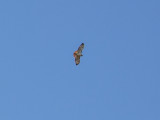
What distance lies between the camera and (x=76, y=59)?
154 ft

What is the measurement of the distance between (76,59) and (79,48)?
9.61 feet

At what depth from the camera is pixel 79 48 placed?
A: 148ft
